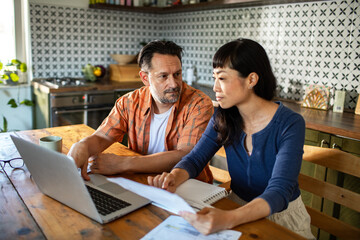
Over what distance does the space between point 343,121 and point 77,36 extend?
3.02 meters

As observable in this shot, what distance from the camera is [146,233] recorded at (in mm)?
968

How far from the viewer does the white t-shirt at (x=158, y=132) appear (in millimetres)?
1812

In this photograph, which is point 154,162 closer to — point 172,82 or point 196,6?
point 172,82

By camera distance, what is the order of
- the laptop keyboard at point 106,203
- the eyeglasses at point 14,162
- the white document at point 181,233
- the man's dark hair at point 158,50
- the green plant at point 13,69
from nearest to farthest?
the white document at point 181,233 < the laptop keyboard at point 106,203 < the eyeglasses at point 14,162 < the man's dark hair at point 158,50 < the green plant at point 13,69

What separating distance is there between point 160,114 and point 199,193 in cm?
73

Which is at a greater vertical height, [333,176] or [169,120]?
[169,120]

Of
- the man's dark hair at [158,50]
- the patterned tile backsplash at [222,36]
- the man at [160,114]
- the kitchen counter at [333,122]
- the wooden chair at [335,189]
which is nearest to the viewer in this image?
the wooden chair at [335,189]

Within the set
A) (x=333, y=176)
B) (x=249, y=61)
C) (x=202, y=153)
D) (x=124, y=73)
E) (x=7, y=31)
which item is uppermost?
(x=7, y=31)

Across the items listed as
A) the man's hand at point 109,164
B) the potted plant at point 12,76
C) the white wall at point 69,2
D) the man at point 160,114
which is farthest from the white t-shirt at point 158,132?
the white wall at point 69,2

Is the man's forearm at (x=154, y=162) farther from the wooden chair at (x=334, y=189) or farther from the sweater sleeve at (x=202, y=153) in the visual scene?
the wooden chair at (x=334, y=189)

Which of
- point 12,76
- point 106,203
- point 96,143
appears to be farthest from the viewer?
point 12,76

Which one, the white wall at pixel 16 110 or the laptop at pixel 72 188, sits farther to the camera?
the white wall at pixel 16 110

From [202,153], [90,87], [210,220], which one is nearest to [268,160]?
[202,153]

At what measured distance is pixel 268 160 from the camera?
1352 mm
